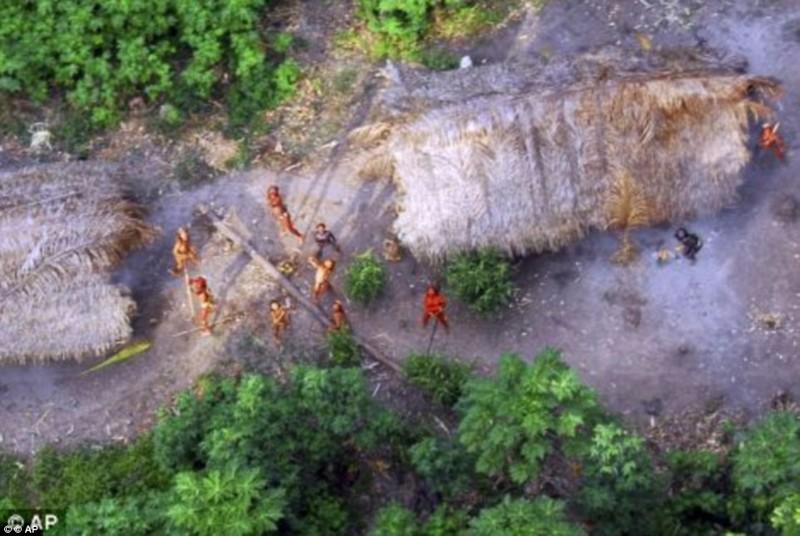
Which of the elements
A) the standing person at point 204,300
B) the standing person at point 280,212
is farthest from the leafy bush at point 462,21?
the standing person at point 204,300

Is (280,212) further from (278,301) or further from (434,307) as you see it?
(434,307)

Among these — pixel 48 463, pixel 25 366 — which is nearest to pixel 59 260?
pixel 25 366

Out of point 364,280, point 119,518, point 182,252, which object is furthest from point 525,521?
point 182,252

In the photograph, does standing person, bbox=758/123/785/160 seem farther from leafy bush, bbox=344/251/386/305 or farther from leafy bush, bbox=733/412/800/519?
leafy bush, bbox=344/251/386/305

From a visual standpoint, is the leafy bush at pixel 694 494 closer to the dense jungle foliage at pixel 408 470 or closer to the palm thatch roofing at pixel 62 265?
the dense jungle foliage at pixel 408 470

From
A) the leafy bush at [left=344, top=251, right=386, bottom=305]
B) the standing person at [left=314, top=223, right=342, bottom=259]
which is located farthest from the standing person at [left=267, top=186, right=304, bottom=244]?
the leafy bush at [left=344, top=251, right=386, bottom=305]

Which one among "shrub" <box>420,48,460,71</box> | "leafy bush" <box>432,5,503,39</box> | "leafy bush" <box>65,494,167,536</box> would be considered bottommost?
"leafy bush" <box>65,494,167,536</box>
